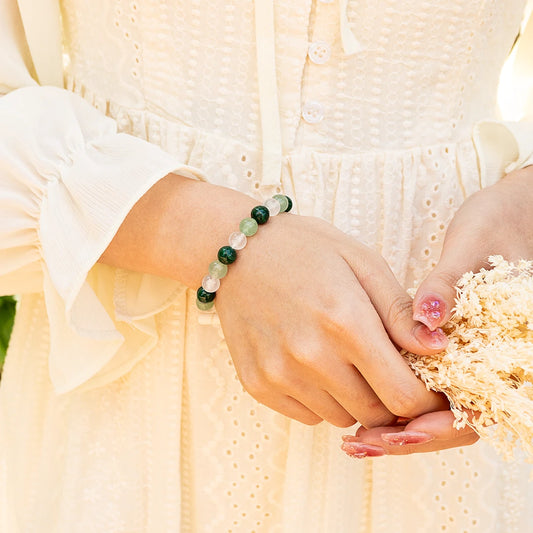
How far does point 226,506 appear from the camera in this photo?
2.76 feet

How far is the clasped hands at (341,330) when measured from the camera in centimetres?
62

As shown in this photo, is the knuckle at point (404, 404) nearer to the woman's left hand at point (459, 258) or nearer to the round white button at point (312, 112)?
the woman's left hand at point (459, 258)

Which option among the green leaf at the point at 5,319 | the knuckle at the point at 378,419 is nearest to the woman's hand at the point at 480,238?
the knuckle at the point at 378,419

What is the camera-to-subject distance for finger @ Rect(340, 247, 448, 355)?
2.03 ft

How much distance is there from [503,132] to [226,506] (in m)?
0.61

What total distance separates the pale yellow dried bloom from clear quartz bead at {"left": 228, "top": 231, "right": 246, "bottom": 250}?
0.20 m

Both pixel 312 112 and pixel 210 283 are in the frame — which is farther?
pixel 312 112

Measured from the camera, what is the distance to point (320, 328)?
635mm

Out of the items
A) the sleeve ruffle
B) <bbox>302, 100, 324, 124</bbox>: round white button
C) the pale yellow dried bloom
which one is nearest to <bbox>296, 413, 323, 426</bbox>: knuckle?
the pale yellow dried bloom

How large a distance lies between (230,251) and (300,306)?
90 mm

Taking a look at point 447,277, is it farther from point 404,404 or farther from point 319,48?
point 319,48

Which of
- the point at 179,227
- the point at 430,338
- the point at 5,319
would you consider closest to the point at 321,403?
the point at 430,338

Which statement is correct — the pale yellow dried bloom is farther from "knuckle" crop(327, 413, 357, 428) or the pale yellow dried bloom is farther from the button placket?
the button placket

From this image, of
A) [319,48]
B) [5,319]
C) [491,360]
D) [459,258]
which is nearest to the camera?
[491,360]
